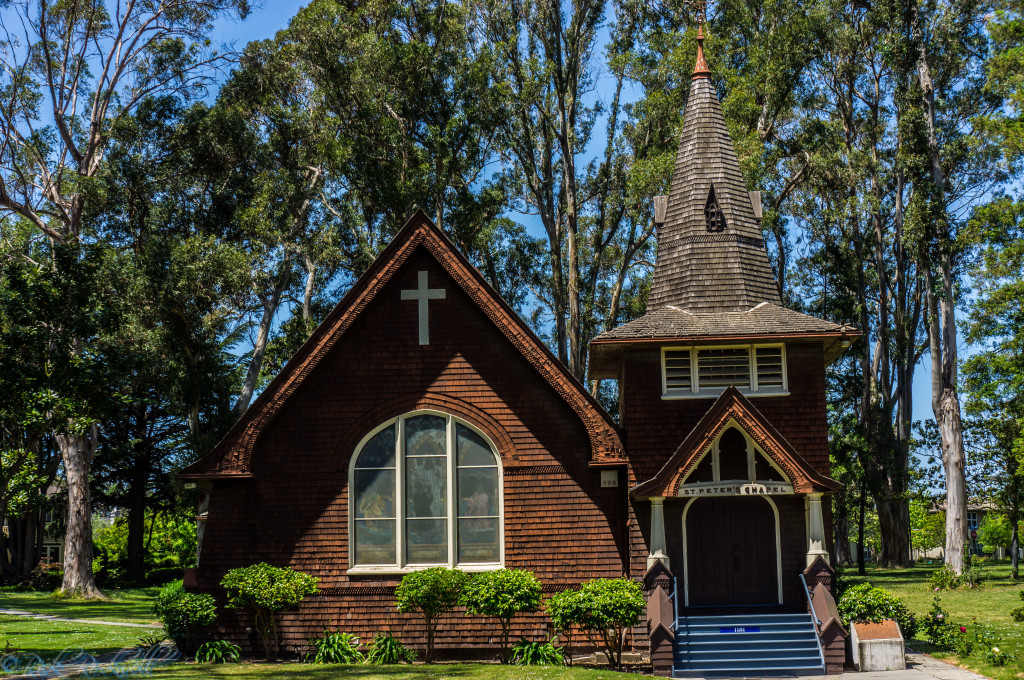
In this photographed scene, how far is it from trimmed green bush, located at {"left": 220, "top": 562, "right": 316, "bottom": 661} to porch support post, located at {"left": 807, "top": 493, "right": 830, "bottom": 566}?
871 cm

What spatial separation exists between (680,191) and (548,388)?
5588mm

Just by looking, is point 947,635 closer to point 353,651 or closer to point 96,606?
point 353,651

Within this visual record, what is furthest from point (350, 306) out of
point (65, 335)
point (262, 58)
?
point (262, 58)

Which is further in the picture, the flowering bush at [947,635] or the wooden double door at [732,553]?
the wooden double door at [732,553]

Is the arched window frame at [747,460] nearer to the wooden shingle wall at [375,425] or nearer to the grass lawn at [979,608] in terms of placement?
the wooden shingle wall at [375,425]

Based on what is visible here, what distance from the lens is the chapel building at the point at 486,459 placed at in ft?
55.7

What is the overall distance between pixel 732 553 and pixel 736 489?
1719mm

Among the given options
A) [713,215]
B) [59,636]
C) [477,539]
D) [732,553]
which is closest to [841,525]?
[713,215]

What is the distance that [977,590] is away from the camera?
29.1m

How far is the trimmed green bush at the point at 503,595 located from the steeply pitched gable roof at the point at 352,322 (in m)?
2.54

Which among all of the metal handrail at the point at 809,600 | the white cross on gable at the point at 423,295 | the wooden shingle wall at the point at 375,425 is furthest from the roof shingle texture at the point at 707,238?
the metal handrail at the point at 809,600

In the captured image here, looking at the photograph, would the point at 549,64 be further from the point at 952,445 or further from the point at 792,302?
the point at 952,445

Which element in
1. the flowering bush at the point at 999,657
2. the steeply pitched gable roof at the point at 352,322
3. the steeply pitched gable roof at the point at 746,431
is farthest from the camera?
the steeply pitched gable roof at the point at 352,322

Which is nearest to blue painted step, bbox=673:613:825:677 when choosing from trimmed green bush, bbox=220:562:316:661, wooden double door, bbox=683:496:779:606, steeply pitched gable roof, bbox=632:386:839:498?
wooden double door, bbox=683:496:779:606
